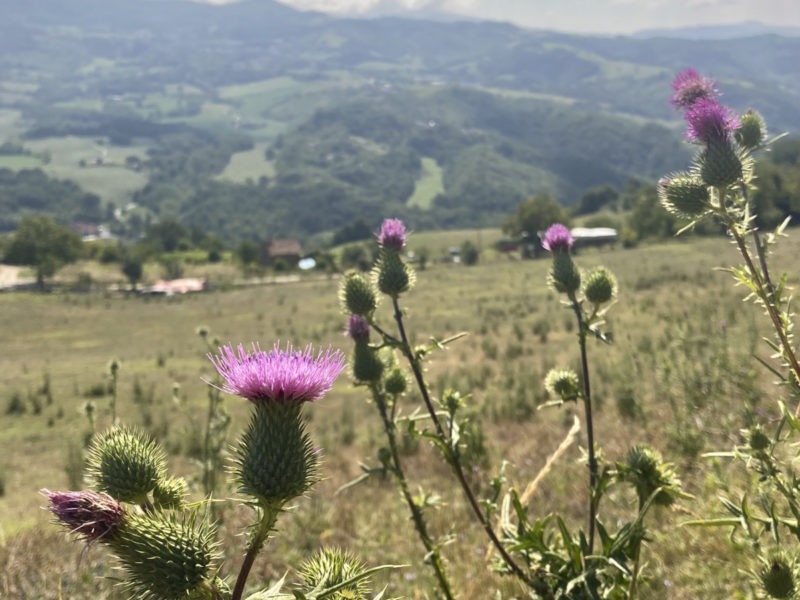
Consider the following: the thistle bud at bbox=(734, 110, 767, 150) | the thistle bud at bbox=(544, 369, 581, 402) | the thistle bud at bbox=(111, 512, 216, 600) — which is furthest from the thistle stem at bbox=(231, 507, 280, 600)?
the thistle bud at bbox=(734, 110, 767, 150)

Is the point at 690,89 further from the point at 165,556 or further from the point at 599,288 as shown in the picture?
the point at 165,556

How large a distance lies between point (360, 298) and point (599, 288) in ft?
5.51

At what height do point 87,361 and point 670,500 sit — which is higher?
point 670,500

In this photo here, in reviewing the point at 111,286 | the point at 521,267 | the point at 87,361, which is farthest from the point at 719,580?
the point at 111,286

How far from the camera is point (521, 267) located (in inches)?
1927

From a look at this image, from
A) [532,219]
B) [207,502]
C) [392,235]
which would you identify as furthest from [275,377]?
[532,219]

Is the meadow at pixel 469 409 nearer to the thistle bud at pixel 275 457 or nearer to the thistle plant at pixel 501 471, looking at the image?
the thistle bud at pixel 275 457

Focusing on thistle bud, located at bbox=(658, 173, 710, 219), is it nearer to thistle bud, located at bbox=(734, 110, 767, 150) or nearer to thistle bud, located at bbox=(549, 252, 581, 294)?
thistle bud, located at bbox=(734, 110, 767, 150)

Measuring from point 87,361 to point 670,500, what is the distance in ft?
82.7

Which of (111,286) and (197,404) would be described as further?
(111,286)

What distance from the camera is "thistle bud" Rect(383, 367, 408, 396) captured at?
4.30 metres

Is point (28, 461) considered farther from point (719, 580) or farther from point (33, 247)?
point (33, 247)

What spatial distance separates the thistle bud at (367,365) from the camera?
3957 millimetres

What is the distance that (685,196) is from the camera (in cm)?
311
